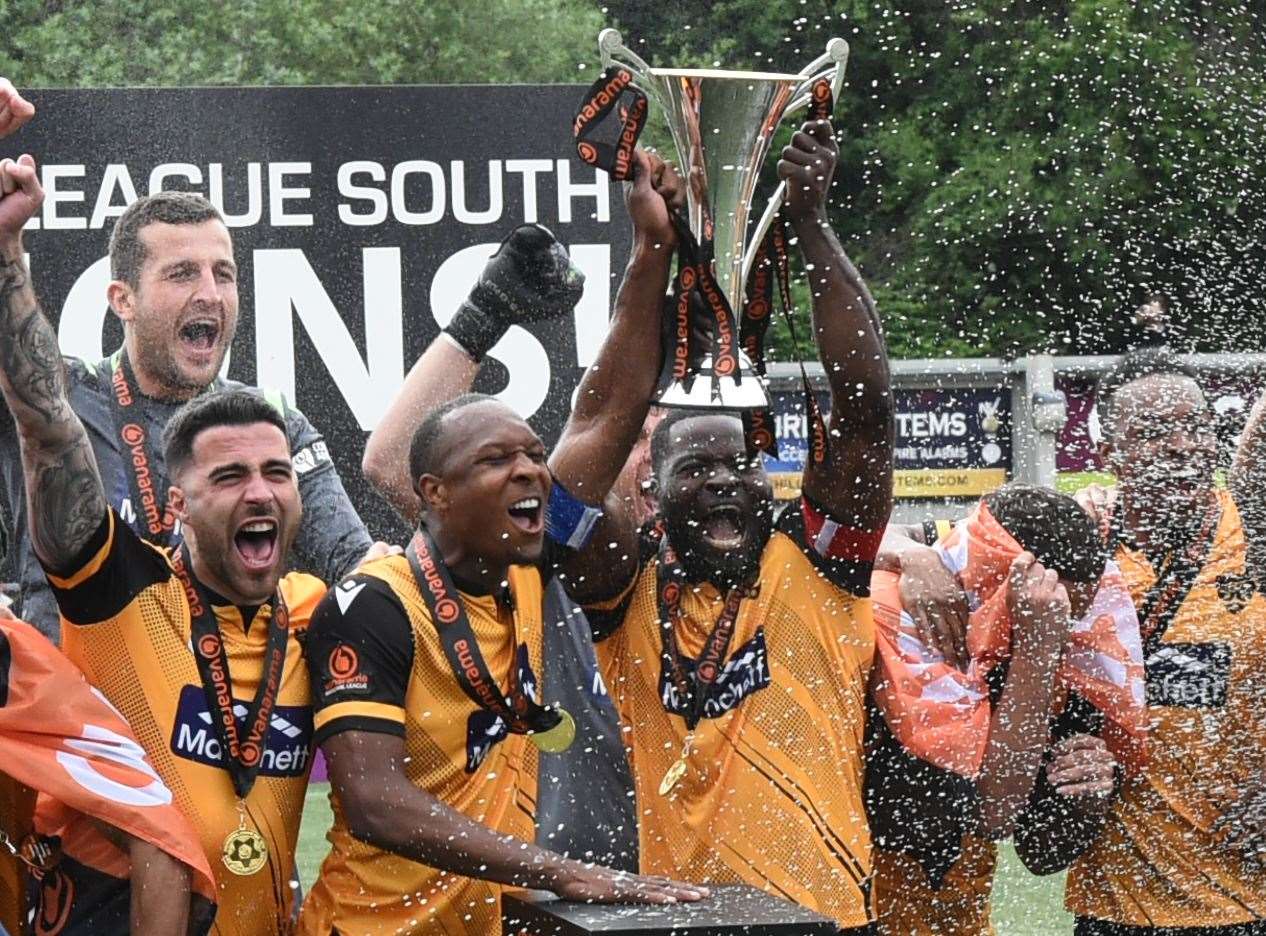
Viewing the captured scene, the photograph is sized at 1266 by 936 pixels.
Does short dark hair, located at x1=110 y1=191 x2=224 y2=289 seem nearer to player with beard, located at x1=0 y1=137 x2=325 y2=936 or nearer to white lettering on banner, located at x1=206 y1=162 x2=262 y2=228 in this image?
player with beard, located at x1=0 y1=137 x2=325 y2=936

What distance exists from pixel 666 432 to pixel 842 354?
1.53 feet

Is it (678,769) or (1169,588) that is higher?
(1169,588)

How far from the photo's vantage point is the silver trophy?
4.05 m

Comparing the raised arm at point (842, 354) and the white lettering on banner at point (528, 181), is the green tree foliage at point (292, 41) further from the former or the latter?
the raised arm at point (842, 354)

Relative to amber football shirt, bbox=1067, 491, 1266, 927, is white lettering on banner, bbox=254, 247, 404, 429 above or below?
above

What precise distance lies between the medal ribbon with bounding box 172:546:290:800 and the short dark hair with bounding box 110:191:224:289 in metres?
1.74

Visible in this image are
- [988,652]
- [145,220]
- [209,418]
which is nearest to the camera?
[209,418]

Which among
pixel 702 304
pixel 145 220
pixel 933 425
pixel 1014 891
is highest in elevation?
pixel 145 220

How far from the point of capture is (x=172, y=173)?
284 inches

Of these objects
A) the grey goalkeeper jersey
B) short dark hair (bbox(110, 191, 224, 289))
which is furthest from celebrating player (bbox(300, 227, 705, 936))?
short dark hair (bbox(110, 191, 224, 289))

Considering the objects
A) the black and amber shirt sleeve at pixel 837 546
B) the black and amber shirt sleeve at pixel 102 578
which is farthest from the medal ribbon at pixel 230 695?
the black and amber shirt sleeve at pixel 837 546

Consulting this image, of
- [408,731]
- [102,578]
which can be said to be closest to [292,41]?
[102,578]

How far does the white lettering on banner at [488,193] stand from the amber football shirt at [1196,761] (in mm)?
3202

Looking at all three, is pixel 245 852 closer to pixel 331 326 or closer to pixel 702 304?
pixel 702 304
